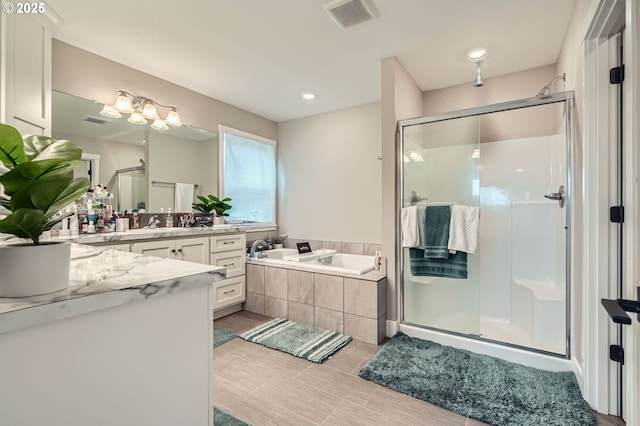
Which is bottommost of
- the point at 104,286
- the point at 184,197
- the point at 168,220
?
the point at 104,286

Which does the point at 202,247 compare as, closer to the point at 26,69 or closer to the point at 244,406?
the point at 244,406

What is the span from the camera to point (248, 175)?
3.81 meters

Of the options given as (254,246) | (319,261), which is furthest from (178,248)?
(319,261)

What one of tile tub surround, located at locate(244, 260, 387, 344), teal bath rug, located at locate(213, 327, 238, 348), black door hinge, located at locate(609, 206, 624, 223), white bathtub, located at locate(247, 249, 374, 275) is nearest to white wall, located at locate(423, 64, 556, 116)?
black door hinge, located at locate(609, 206, 624, 223)

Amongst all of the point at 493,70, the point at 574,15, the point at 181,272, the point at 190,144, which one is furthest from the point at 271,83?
the point at 181,272

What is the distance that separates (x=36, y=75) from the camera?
71.1 inches

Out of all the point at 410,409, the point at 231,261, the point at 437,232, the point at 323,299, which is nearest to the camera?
the point at 410,409

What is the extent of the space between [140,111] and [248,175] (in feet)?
4.62

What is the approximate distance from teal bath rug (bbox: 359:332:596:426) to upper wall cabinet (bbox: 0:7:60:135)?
8.77 ft

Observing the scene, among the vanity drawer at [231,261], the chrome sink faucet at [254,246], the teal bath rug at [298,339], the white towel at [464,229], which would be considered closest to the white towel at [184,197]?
the vanity drawer at [231,261]

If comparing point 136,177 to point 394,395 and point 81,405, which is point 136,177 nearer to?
point 81,405

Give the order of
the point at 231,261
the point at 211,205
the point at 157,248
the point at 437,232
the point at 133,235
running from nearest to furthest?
1. the point at 133,235
2. the point at 157,248
3. the point at 437,232
4. the point at 231,261
5. the point at 211,205

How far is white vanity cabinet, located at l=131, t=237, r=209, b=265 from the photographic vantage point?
2.25 m

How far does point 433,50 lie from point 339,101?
1.29 m
